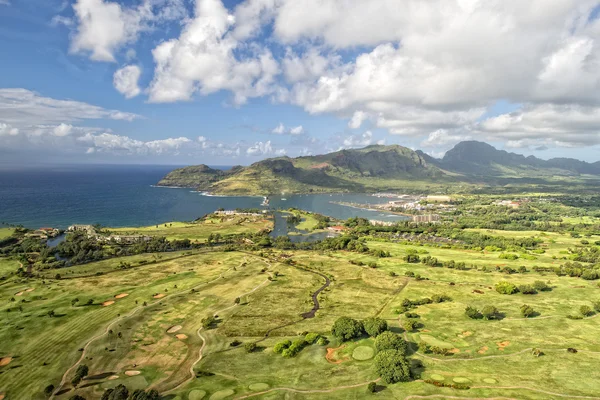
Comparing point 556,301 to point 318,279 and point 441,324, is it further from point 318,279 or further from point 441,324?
point 318,279

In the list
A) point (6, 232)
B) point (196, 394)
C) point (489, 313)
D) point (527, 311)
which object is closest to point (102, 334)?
point (196, 394)

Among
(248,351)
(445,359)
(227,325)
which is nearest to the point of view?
(445,359)

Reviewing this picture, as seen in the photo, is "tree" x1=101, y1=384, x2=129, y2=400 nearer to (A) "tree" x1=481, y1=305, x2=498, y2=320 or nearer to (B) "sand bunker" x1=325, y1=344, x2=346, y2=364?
(B) "sand bunker" x1=325, y1=344, x2=346, y2=364

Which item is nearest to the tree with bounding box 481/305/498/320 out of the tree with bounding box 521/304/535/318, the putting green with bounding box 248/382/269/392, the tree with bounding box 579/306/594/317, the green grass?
the tree with bounding box 521/304/535/318

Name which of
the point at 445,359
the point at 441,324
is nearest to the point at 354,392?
the point at 445,359

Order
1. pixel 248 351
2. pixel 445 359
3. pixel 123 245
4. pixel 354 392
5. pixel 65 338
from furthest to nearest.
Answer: pixel 123 245 < pixel 65 338 < pixel 248 351 < pixel 445 359 < pixel 354 392

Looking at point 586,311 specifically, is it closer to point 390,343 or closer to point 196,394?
point 390,343

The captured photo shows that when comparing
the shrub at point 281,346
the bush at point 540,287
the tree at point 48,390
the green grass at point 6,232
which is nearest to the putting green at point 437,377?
the shrub at point 281,346
